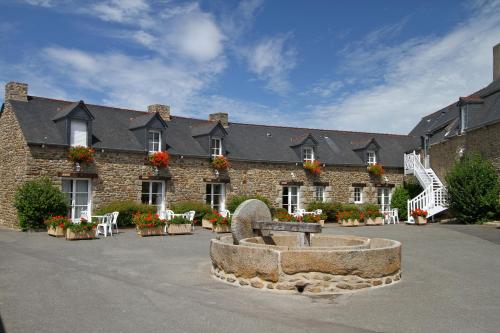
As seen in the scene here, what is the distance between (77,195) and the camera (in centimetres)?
1861

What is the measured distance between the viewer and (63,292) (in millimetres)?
7387

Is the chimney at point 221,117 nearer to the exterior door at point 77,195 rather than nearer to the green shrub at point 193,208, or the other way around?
the green shrub at point 193,208

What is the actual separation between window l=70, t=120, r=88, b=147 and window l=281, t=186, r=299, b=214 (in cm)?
1005

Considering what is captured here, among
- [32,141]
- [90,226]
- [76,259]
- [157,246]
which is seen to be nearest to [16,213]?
[32,141]

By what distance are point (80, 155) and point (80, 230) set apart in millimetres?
4289

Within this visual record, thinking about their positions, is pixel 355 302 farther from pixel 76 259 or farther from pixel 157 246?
pixel 157 246

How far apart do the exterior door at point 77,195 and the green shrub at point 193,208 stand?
352cm

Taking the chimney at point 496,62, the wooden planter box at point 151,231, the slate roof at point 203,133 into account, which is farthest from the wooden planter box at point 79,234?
the chimney at point 496,62

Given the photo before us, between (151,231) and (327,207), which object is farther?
(327,207)

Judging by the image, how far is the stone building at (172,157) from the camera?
18.4 metres

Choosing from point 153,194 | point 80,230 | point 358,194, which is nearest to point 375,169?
point 358,194

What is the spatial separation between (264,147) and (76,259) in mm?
15140

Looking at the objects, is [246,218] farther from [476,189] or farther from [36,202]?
[476,189]

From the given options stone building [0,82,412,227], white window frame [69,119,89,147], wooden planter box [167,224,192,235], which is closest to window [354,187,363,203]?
stone building [0,82,412,227]
